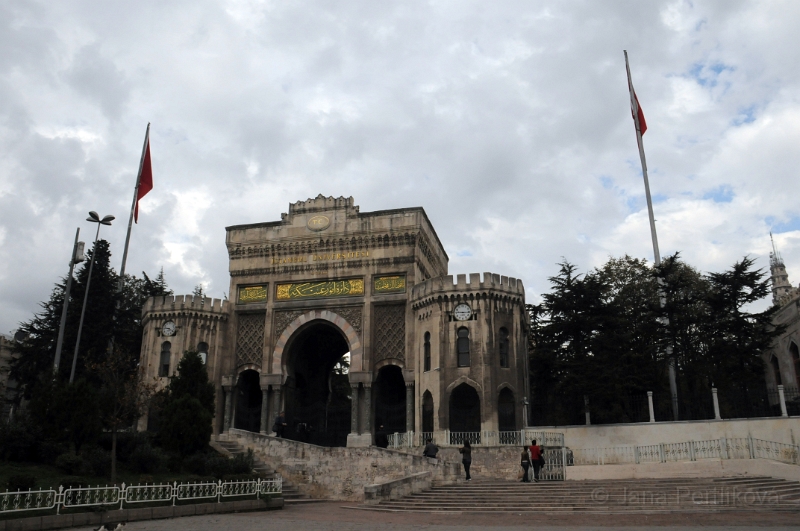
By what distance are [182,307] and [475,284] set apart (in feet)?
48.7

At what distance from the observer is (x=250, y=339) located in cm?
3275

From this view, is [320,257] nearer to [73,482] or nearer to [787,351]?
[73,482]

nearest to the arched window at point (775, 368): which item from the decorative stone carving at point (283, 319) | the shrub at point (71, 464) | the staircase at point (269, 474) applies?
the decorative stone carving at point (283, 319)

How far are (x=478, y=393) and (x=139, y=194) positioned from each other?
19482 millimetres

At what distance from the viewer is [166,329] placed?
3212 cm

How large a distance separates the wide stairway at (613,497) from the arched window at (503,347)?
7740 mm

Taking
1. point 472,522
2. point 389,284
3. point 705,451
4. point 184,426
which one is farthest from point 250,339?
point 705,451

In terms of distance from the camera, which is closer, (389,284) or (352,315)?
(389,284)

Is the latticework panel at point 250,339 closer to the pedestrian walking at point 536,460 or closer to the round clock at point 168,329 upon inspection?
the round clock at point 168,329

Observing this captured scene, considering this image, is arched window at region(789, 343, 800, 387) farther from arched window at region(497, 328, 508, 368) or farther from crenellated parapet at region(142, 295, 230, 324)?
crenellated parapet at region(142, 295, 230, 324)

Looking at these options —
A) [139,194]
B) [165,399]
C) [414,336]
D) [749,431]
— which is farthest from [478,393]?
[139,194]

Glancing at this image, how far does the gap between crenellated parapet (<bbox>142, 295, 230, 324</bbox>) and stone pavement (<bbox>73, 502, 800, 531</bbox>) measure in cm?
1664

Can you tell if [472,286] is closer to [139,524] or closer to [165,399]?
[165,399]

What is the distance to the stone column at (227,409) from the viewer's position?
3141 cm
